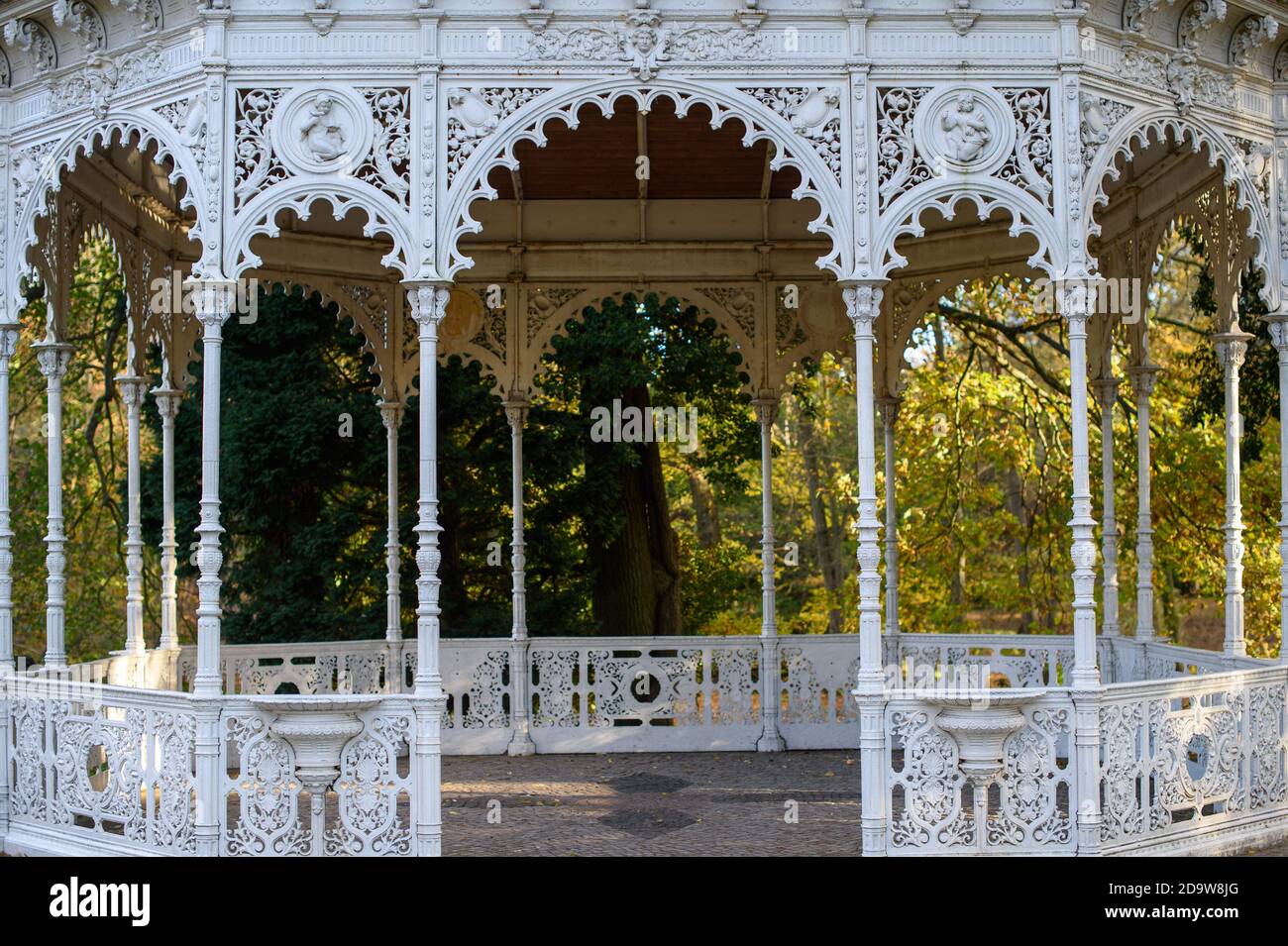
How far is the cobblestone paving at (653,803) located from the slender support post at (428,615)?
0.72 meters

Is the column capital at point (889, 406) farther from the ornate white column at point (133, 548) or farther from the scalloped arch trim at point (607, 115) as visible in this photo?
the ornate white column at point (133, 548)

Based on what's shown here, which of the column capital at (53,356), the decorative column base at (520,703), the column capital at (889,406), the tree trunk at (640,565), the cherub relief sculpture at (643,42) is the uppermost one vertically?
the cherub relief sculpture at (643,42)

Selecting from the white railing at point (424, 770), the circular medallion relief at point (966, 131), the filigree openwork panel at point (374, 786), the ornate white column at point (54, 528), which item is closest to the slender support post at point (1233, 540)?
the white railing at point (424, 770)

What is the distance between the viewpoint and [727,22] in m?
6.96

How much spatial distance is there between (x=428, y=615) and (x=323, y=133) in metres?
2.53

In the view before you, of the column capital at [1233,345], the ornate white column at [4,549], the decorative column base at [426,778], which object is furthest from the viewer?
the column capital at [1233,345]

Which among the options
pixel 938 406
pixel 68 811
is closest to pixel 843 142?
pixel 68 811

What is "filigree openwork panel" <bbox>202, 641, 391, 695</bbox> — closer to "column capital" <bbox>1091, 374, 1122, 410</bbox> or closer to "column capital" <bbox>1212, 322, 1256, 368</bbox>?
"column capital" <bbox>1091, 374, 1122, 410</bbox>

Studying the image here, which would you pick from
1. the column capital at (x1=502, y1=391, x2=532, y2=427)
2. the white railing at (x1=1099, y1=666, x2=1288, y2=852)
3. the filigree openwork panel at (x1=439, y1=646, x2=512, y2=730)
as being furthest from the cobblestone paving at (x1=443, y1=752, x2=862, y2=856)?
the column capital at (x1=502, y1=391, x2=532, y2=427)

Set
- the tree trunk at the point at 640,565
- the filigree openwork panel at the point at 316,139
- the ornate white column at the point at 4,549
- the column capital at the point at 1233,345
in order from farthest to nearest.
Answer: the tree trunk at the point at 640,565, the column capital at the point at 1233,345, the ornate white column at the point at 4,549, the filigree openwork panel at the point at 316,139

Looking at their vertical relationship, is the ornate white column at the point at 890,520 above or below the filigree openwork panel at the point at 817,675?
above

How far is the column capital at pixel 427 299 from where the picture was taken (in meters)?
6.89

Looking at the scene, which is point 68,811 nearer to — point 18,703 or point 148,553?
point 18,703

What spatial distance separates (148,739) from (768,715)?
17.2 feet
